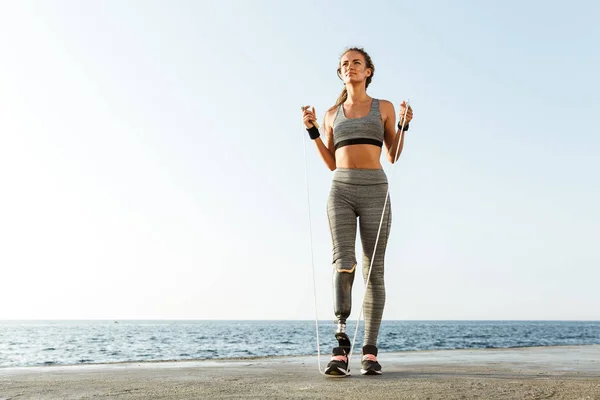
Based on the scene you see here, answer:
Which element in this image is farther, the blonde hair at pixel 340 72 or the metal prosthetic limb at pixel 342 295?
the blonde hair at pixel 340 72

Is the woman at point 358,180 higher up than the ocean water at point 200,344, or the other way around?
the woman at point 358,180

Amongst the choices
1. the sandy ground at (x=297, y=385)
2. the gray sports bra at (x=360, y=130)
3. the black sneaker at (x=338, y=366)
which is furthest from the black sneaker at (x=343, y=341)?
the gray sports bra at (x=360, y=130)

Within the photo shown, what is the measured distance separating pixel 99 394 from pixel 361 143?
2716 mm

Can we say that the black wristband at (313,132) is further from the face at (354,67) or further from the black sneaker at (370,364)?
the black sneaker at (370,364)

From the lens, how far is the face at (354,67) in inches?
191

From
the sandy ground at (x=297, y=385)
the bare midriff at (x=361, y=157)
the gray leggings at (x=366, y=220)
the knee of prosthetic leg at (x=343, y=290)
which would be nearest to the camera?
the sandy ground at (x=297, y=385)

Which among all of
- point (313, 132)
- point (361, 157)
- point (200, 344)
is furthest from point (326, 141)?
point (200, 344)

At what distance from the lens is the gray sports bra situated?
4645 millimetres

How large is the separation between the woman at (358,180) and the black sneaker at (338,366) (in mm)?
158

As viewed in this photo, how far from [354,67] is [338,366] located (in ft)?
8.12

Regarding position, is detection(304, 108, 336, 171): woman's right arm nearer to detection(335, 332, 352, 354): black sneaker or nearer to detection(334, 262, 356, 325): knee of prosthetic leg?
detection(334, 262, 356, 325): knee of prosthetic leg

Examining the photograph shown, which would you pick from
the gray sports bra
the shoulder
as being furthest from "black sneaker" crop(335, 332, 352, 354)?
the shoulder

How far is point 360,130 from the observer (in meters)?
4.65

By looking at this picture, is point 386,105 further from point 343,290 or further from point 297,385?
point 297,385
